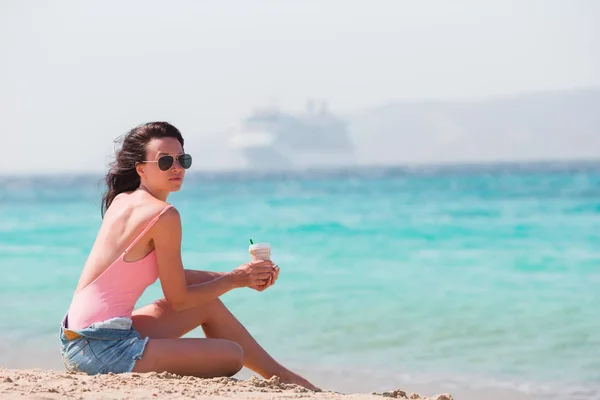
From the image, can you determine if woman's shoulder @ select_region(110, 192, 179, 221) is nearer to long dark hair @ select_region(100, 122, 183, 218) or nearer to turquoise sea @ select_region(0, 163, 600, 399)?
long dark hair @ select_region(100, 122, 183, 218)

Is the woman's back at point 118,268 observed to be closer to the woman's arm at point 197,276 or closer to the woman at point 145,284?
the woman at point 145,284

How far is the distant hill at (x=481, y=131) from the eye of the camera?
10525 centimetres

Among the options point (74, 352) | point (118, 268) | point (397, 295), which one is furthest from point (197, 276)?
point (397, 295)

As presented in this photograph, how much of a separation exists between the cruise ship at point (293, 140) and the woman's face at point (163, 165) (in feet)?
317

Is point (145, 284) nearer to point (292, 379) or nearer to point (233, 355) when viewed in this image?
point (233, 355)

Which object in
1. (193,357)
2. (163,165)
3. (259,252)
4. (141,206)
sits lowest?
(193,357)

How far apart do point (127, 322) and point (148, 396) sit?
0.37 m

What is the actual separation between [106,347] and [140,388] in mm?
282

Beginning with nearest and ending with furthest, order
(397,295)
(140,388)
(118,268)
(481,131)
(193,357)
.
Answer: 1. (140,388)
2. (118,268)
3. (193,357)
4. (397,295)
5. (481,131)

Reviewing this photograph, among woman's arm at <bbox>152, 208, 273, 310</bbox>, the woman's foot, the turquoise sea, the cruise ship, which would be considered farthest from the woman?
the cruise ship

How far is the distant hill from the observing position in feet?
345

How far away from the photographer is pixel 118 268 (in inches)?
115

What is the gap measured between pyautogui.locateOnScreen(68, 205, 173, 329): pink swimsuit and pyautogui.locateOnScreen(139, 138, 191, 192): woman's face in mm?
219

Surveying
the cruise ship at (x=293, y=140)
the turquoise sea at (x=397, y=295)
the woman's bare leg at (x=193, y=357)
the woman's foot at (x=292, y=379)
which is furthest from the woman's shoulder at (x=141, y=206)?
the cruise ship at (x=293, y=140)
